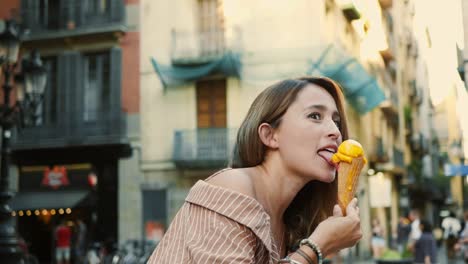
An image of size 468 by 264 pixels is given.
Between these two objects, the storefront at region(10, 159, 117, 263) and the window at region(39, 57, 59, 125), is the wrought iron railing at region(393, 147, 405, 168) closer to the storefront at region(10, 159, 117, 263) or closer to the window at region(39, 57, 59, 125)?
the storefront at region(10, 159, 117, 263)

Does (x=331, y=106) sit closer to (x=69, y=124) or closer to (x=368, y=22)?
(x=69, y=124)

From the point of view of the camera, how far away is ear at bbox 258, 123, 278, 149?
180cm

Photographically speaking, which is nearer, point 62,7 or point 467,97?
point 467,97

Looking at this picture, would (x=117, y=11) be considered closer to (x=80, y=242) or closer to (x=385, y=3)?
(x=80, y=242)

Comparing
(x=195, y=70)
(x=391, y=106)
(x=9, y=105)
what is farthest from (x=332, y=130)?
(x=391, y=106)

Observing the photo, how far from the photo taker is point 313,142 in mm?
1723

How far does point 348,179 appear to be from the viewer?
1.67 meters

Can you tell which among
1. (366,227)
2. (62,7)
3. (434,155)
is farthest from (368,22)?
(434,155)

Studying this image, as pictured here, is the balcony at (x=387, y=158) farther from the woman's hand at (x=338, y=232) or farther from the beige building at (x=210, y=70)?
the woman's hand at (x=338, y=232)

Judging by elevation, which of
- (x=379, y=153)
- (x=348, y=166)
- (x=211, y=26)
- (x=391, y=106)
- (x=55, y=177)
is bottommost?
(x=55, y=177)

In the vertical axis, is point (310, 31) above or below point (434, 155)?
above

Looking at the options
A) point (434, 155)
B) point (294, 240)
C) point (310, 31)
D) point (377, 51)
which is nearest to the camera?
point (294, 240)

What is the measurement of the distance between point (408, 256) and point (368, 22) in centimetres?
1433

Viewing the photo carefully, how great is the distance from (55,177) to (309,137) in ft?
68.4
